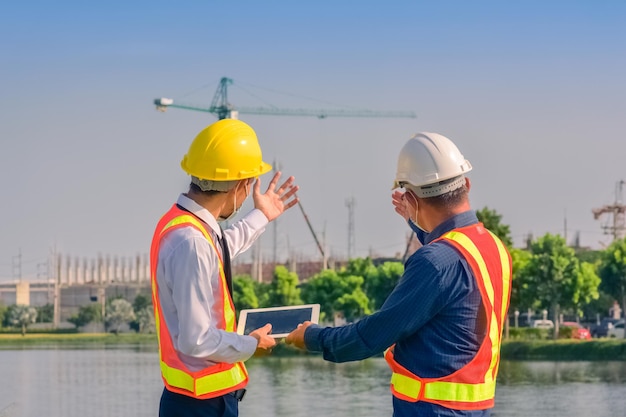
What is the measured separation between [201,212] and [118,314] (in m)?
103

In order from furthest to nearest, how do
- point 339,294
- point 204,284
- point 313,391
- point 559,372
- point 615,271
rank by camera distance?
point 339,294 → point 615,271 → point 559,372 → point 313,391 → point 204,284

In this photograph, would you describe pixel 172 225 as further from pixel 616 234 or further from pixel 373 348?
pixel 616 234

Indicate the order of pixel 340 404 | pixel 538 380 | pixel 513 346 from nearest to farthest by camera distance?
pixel 340 404, pixel 538 380, pixel 513 346

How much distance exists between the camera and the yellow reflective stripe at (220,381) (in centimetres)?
428

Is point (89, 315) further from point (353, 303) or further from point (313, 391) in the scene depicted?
point (313, 391)

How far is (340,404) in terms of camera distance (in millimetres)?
26297

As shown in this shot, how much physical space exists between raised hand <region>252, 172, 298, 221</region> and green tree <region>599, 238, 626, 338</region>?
46.2 meters

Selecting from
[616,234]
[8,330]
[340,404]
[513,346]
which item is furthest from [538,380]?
[8,330]

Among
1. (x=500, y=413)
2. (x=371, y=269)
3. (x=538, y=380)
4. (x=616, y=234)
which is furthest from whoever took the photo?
(x=616, y=234)

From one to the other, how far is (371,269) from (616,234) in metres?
42.0

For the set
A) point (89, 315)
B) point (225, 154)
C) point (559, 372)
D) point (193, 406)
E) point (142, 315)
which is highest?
point (225, 154)

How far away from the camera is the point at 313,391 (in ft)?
101

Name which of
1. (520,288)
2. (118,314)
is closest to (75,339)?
(118,314)

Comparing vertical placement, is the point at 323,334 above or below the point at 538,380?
above
